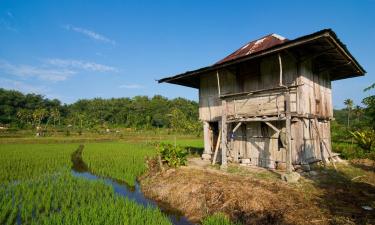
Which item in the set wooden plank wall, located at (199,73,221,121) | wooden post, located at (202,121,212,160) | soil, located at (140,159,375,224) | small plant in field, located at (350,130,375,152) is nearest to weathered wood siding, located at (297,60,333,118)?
soil, located at (140,159,375,224)

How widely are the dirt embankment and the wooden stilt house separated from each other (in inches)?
69.4

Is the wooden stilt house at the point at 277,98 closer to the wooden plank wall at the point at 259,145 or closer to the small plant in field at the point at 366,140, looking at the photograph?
the wooden plank wall at the point at 259,145

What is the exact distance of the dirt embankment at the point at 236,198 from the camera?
6043 millimetres

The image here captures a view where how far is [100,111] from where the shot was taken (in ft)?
→ 277

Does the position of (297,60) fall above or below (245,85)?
above

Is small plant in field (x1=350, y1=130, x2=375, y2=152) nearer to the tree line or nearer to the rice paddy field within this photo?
the rice paddy field

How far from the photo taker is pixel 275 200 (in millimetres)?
6723

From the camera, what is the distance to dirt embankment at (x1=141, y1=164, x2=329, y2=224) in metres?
6.04

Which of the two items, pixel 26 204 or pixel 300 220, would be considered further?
pixel 26 204

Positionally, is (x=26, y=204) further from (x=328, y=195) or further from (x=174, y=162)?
(x=328, y=195)

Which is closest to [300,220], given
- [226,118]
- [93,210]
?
[93,210]

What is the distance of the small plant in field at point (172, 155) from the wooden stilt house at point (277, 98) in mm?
1974

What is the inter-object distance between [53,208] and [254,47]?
35.5 ft

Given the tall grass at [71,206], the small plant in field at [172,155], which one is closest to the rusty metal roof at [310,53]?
the small plant in field at [172,155]
